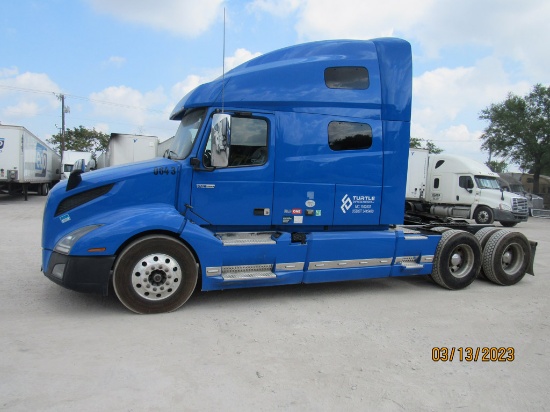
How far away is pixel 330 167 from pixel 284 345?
8.75 ft

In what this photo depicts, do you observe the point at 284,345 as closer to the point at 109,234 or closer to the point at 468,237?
the point at 109,234

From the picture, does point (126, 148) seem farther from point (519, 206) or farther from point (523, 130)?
point (523, 130)

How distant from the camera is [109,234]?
4.59 m

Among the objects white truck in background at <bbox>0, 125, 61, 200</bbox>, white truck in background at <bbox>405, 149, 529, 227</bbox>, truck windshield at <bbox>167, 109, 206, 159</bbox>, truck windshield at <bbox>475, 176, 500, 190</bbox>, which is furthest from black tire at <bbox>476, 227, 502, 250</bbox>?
white truck in background at <bbox>0, 125, 61, 200</bbox>

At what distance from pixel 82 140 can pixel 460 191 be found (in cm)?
4790

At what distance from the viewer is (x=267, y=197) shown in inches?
216

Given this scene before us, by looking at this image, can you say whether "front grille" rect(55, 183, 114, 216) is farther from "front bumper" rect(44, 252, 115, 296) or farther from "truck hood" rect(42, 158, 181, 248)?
"front bumper" rect(44, 252, 115, 296)

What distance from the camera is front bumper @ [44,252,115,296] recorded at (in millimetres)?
4539

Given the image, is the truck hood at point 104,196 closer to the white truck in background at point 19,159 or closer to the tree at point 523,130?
the white truck in background at point 19,159


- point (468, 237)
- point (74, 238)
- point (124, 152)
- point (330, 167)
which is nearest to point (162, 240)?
point (74, 238)
